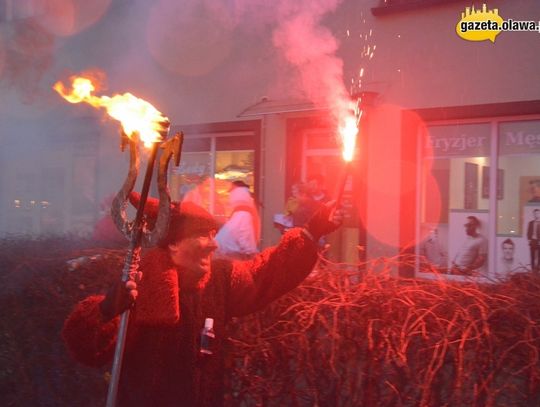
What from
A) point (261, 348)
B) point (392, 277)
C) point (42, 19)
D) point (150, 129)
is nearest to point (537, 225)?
point (392, 277)

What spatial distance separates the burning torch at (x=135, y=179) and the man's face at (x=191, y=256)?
15 centimetres

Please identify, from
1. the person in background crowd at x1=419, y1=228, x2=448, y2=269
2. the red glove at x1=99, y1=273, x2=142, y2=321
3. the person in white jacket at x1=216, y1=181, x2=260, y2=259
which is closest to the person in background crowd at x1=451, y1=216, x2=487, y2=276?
the person in background crowd at x1=419, y1=228, x2=448, y2=269

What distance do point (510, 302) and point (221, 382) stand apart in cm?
126

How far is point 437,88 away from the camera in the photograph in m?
7.76

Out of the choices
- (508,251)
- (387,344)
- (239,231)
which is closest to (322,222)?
(387,344)

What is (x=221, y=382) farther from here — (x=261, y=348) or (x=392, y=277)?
(x=392, y=277)

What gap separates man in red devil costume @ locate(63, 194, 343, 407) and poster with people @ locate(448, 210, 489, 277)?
19.0 ft

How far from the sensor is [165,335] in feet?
7.73

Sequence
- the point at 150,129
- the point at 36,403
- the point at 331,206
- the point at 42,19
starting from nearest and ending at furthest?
1. the point at 150,129
2. the point at 331,206
3. the point at 36,403
4. the point at 42,19

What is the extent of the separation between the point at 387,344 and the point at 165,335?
91 centimetres

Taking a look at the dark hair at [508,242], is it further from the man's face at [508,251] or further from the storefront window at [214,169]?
the storefront window at [214,169]

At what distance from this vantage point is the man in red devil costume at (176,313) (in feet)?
7.40

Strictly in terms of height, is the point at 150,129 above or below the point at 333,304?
above

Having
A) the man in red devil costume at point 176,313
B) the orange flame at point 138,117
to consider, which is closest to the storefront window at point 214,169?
the man in red devil costume at point 176,313
